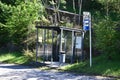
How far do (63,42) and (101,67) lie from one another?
18.3 ft

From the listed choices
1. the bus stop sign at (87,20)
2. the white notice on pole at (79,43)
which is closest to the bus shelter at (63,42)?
the white notice on pole at (79,43)

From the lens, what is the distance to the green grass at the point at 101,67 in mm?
19927

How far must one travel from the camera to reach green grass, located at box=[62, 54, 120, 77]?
19.9m

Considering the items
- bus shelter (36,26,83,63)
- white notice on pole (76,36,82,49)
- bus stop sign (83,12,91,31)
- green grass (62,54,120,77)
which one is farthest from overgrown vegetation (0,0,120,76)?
bus shelter (36,26,83,63)

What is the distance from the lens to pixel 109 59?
22688 millimetres

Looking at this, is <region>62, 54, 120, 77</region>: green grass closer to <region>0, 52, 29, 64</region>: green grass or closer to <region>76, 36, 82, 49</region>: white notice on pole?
<region>76, 36, 82, 49</region>: white notice on pole

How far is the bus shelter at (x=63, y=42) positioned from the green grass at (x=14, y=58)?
6.30ft

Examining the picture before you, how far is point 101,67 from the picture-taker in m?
21.0

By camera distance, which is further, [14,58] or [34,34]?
[34,34]

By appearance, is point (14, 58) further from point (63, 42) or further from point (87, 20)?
point (87, 20)

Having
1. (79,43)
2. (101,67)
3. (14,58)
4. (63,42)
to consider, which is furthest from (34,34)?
(101,67)

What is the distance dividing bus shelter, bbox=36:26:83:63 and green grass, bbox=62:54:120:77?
232 cm

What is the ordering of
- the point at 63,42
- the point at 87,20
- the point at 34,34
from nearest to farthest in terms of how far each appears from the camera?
the point at 87,20
the point at 63,42
the point at 34,34

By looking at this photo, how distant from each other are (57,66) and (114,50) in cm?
418
